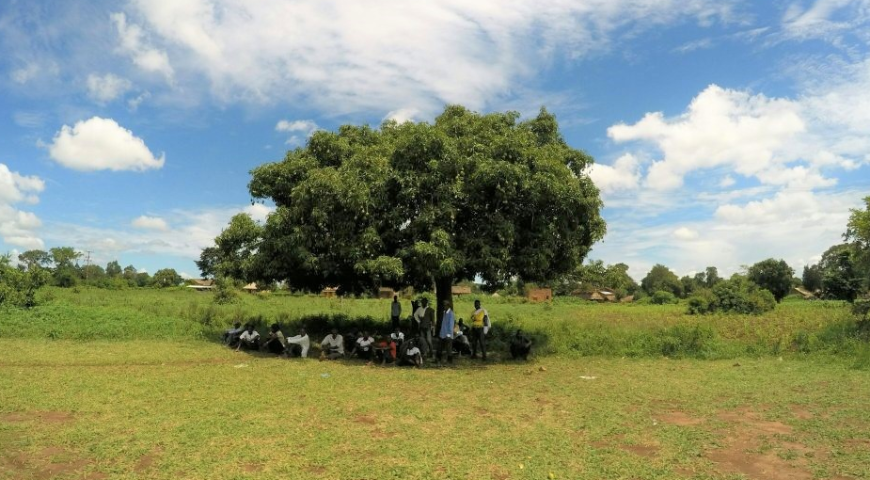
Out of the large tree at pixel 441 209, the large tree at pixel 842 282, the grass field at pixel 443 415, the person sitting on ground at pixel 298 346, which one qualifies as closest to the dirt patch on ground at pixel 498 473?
the grass field at pixel 443 415

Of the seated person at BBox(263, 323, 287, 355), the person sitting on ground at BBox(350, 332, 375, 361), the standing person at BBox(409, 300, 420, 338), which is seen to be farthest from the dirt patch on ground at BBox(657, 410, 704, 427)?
the seated person at BBox(263, 323, 287, 355)

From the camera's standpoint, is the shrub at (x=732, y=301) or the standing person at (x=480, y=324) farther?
the shrub at (x=732, y=301)

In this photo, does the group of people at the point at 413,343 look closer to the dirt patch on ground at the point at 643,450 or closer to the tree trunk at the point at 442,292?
the tree trunk at the point at 442,292

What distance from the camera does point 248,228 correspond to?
1756cm

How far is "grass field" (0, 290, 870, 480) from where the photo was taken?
627 cm

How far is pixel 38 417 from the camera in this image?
8156 millimetres

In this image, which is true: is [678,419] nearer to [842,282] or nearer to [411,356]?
[411,356]

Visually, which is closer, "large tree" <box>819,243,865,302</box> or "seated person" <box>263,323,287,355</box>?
"seated person" <box>263,323,287,355</box>

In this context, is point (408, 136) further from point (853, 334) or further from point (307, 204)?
point (853, 334)

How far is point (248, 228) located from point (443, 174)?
7.27 metres

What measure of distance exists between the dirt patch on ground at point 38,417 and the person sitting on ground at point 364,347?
7.28 metres

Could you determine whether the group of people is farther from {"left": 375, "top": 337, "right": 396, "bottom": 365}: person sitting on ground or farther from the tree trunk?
the tree trunk

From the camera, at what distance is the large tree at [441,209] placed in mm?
13883

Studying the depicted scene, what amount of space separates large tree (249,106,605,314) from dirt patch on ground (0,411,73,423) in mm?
6843
